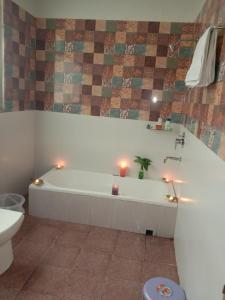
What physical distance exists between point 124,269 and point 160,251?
1.52 feet

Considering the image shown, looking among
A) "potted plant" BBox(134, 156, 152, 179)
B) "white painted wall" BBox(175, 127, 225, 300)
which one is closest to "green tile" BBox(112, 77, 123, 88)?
"potted plant" BBox(134, 156, 152, 179)

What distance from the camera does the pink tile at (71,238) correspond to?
2281mm

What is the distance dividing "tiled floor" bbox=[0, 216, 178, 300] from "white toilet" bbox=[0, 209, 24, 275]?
0.07m

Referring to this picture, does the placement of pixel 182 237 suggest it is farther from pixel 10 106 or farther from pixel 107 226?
pixel 10 106

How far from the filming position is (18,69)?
273 cm

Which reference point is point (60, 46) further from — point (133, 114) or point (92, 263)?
point (92, 263)

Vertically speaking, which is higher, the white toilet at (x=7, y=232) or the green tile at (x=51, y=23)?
the green tile at (x=51, y=23)

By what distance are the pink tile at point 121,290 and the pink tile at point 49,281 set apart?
31 cm

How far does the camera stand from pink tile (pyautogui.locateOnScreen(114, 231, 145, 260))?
2.19m

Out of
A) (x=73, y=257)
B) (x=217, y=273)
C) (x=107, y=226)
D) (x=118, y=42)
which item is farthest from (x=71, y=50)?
(x=217, y=273)

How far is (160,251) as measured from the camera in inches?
→ 90.1

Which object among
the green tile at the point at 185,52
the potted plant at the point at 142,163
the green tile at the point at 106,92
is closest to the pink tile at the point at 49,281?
the potted plant at the point at 142,163

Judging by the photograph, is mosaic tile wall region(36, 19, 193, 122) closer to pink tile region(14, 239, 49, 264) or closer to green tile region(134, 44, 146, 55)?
green tile region(134, 44, 146, 55)

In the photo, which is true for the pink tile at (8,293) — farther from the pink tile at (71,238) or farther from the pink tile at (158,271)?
Result: the pink tile at (158,271)
